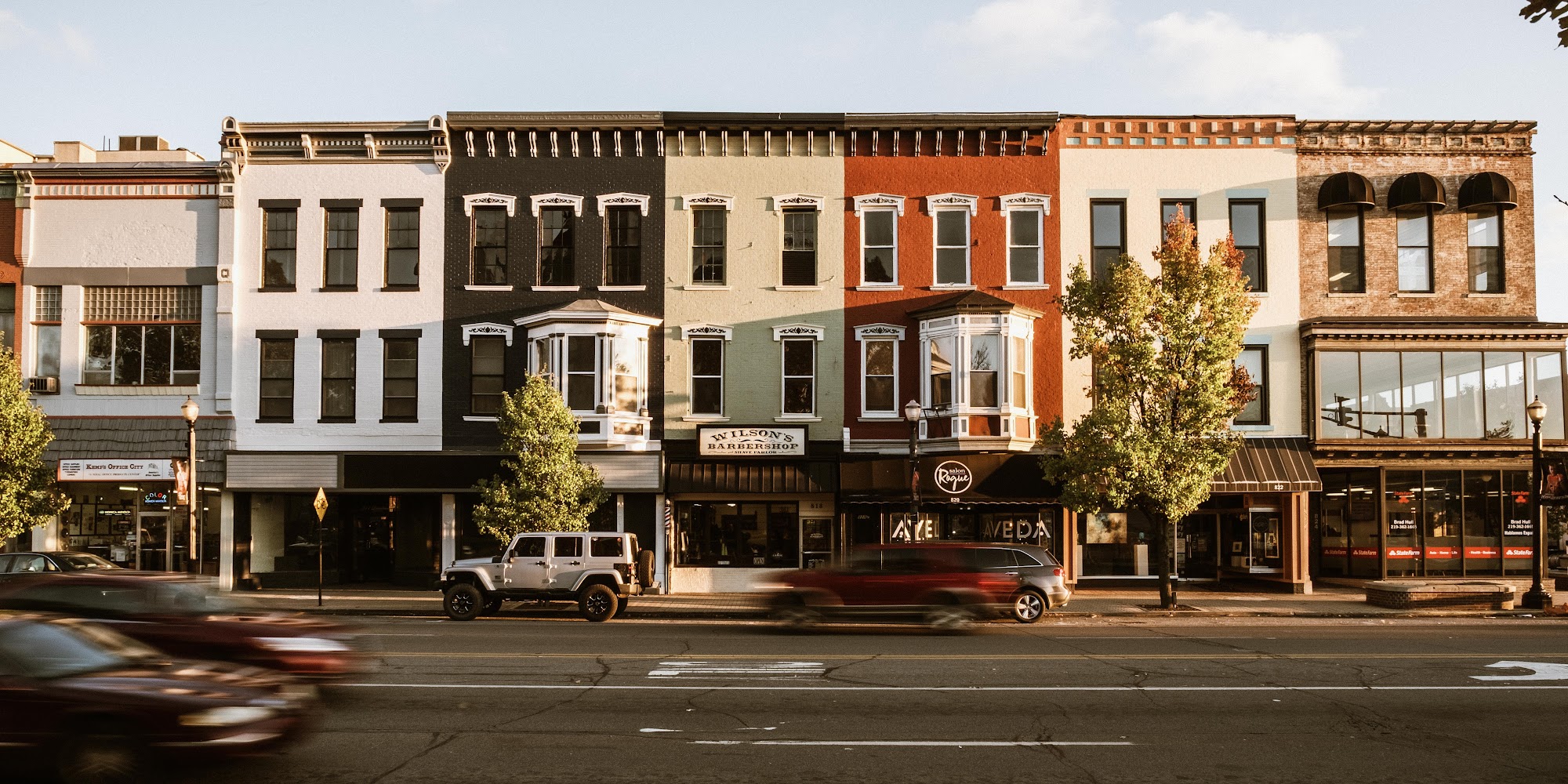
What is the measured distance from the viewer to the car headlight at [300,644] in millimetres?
12273

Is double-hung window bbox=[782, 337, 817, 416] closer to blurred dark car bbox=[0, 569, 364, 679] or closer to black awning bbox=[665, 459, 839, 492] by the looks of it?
black awning bbox=[665, 459, 839, 492]

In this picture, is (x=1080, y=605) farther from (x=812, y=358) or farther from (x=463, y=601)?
(x=463, y=601)

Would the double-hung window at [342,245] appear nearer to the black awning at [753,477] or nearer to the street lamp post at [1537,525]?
the black awning at [753,477]

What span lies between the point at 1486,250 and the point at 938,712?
2437 cm

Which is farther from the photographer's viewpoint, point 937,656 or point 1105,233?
point 1105,233

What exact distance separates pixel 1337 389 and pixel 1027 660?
16493mm

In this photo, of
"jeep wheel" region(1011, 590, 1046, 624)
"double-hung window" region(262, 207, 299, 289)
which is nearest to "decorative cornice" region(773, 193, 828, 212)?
"jeep wheel" region(1011, 590, 1046, 624)

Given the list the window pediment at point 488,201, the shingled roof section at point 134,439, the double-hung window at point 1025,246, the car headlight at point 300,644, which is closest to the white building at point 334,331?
the shingled roof section at point 134,439

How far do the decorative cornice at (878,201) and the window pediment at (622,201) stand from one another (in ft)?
17.2

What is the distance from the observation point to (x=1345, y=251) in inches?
1163

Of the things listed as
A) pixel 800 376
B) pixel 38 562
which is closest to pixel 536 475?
pixel 800 376

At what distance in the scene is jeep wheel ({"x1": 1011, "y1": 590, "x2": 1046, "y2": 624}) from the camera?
22.4 metres

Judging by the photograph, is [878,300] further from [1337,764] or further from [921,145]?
[1337,764]

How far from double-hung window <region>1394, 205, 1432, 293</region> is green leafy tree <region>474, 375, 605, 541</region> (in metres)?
20.5
